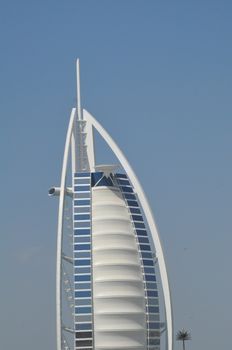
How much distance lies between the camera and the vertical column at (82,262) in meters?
118

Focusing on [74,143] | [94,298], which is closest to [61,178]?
[74,143]

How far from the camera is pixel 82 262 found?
4715 inches

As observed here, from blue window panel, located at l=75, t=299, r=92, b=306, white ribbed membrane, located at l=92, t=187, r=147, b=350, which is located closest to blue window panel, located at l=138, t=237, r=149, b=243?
white ribbed membrane, located at l=92, t=187, r=147, b=350

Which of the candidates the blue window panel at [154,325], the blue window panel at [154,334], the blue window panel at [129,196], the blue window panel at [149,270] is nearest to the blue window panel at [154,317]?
the blue window panel at [154,325]

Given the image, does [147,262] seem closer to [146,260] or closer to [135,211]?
[146,260]

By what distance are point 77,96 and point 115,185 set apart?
11583 millimetres

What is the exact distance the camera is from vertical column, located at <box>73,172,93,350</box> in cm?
11806

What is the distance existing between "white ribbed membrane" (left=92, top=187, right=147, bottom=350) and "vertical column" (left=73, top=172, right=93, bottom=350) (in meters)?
0.67

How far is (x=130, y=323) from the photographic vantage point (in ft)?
392

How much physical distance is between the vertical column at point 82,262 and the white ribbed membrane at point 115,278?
673mm

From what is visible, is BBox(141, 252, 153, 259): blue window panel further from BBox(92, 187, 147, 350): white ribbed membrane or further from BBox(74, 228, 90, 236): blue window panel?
BBox(74, 228, 90, 236): blue window panel

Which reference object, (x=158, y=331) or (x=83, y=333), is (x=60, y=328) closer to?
(x=83, y=333)

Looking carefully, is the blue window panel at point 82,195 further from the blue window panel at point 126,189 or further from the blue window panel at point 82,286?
the blue window panel at point 82,286

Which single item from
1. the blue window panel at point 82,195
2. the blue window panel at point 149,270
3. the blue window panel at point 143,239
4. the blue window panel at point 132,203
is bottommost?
the blue window panel at point 149,270
